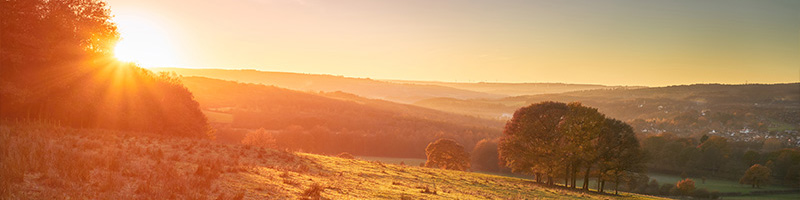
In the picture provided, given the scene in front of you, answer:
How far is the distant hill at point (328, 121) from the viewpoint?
132 m

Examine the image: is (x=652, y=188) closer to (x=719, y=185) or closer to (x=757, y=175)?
(x=719, y=185)

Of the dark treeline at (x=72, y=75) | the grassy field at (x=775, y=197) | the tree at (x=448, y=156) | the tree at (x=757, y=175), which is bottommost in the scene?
the grassy field at (x=775, y=197)

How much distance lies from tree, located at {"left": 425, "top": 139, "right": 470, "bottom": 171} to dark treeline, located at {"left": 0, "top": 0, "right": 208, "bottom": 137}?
161 feet

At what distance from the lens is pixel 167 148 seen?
24.9 metres

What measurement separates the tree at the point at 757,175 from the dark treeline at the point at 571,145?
6095 centimetres

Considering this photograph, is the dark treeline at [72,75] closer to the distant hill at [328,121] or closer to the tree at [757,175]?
the distant hill at [328,121]

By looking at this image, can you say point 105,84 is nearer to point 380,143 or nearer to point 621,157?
point 621,157

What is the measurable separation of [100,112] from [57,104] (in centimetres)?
279

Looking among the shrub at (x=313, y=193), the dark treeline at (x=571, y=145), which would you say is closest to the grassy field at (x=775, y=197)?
the dark treeline at (x=571, y=145)

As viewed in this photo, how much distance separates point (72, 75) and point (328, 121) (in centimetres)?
12800

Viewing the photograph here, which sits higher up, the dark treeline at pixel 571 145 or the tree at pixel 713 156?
the dark treeline at pixel 571 145

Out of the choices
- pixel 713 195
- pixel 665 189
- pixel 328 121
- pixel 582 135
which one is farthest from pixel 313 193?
pixel 328 121

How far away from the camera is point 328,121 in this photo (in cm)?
15800

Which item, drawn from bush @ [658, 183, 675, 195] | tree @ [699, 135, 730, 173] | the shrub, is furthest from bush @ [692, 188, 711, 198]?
the shrub
